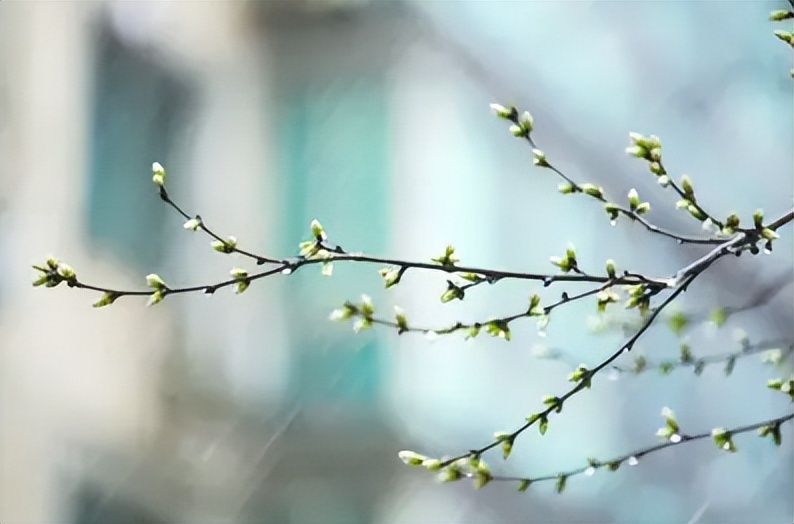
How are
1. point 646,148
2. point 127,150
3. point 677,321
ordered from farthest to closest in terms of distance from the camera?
point 127,150 → point 677,321 → point 646,148

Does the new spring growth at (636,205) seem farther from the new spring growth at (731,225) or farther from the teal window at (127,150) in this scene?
the teal window at (127,150)

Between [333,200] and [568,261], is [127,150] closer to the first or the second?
[333,200]

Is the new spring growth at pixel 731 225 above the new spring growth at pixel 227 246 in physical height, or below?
below

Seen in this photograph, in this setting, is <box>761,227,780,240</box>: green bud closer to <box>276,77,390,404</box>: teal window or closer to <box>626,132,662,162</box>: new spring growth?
<box>626,132,662,162</box>: new spring growth

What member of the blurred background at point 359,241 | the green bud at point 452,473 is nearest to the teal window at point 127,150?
the blurred background at point 359,241

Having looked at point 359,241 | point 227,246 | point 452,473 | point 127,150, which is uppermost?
point 127,150

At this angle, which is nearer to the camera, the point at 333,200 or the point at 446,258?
the point at 446,258

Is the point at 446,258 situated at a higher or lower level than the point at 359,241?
lower

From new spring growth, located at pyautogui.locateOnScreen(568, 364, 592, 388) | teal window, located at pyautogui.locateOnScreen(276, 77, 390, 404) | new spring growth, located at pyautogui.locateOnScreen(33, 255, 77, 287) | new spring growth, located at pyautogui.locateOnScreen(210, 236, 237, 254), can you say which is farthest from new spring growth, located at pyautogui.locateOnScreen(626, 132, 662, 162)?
teal window, located at pyautogui.locateOnScreen(276, 77, 390, 404)

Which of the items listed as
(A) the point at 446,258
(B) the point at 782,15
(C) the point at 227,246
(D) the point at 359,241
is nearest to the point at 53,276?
(C) the point at 227,246
